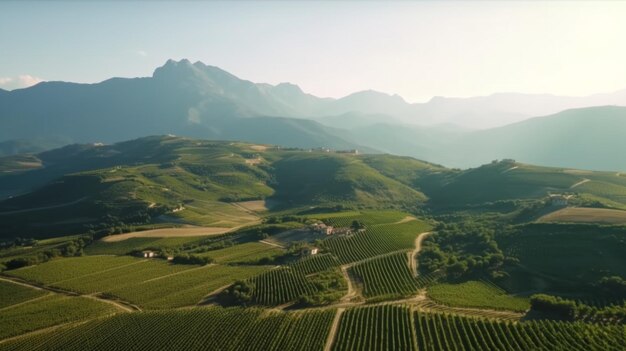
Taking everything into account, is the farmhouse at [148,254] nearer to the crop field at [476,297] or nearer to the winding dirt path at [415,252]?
the winding dirt path at [415,252]

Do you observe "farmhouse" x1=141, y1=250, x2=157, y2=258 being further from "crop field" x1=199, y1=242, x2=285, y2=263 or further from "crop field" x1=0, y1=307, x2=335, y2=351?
"crop field" x1=0, y1=307, x2=335, y2=351

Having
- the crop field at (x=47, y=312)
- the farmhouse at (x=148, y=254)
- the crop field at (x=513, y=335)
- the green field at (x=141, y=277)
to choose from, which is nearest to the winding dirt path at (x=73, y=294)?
the green field at (x=141, y=277)

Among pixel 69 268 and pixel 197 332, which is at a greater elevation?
pixel 197 332

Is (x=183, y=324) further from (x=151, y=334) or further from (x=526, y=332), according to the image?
(x=526, y=332)

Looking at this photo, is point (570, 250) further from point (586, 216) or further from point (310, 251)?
point (310, 251)

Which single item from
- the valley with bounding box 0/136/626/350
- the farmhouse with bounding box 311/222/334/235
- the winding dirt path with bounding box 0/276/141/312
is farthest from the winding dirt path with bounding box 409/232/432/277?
the winding dirt path with bounding box 0/276/141/312

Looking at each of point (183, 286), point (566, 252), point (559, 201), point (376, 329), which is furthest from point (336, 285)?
point (559, 201)
